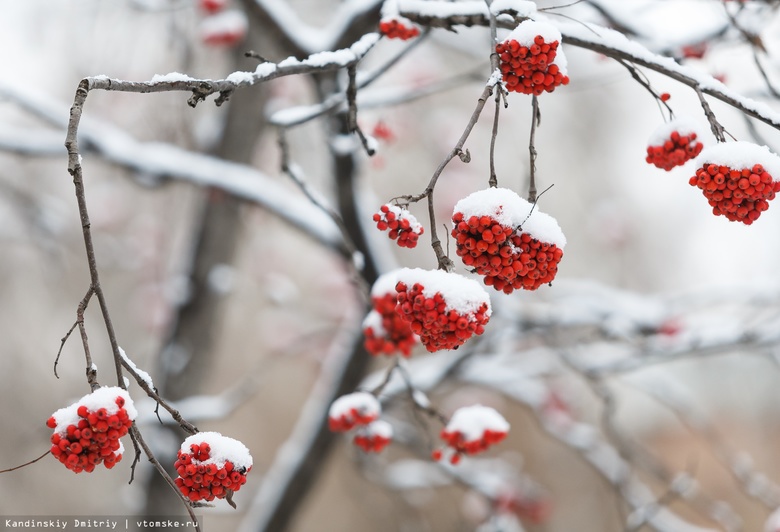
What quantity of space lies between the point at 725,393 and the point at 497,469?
681 cm

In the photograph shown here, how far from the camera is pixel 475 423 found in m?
1.63

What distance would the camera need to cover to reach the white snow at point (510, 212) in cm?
96

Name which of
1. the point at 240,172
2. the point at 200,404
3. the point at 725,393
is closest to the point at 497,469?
the point at 200,404

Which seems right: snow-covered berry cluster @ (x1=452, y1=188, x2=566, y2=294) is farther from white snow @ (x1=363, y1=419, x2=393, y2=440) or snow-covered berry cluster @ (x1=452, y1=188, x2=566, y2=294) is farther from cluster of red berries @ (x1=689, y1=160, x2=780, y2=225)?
white snow @ (x1=363, y1=419, x2=393, y2=440)

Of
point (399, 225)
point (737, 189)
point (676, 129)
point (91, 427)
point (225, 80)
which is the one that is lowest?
point (91, 427)

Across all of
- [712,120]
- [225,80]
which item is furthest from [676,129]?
[225,80]

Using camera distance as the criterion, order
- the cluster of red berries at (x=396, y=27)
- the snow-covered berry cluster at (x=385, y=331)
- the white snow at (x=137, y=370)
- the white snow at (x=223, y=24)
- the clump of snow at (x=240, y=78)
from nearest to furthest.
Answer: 1. the white snow at (x=137, y=370)
2. the clump of snow at (x=240, y=78)
3. the cluster of red berries at (x=396, y=27)
4. the snow-covered berry cluster at (x=385, y=331)
5. the white snow at (x=223, y=24)

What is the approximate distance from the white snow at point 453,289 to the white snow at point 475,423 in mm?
716

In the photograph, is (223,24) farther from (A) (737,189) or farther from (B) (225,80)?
(A) (737,189)

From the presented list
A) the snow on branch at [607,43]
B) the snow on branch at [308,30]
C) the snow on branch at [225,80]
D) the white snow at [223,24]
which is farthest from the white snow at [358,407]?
the white snow at [223,24]

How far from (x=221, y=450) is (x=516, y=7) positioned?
971mm

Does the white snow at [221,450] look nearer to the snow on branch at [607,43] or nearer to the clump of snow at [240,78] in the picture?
the clump of snow at [240,78]

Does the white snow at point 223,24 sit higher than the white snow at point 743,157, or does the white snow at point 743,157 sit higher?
the white snow at point 223,24

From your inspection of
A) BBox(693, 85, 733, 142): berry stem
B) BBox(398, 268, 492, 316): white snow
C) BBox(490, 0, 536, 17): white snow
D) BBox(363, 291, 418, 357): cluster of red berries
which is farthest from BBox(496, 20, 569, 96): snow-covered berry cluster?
BBox(363, 291, 418, 357): cluster of red berries
